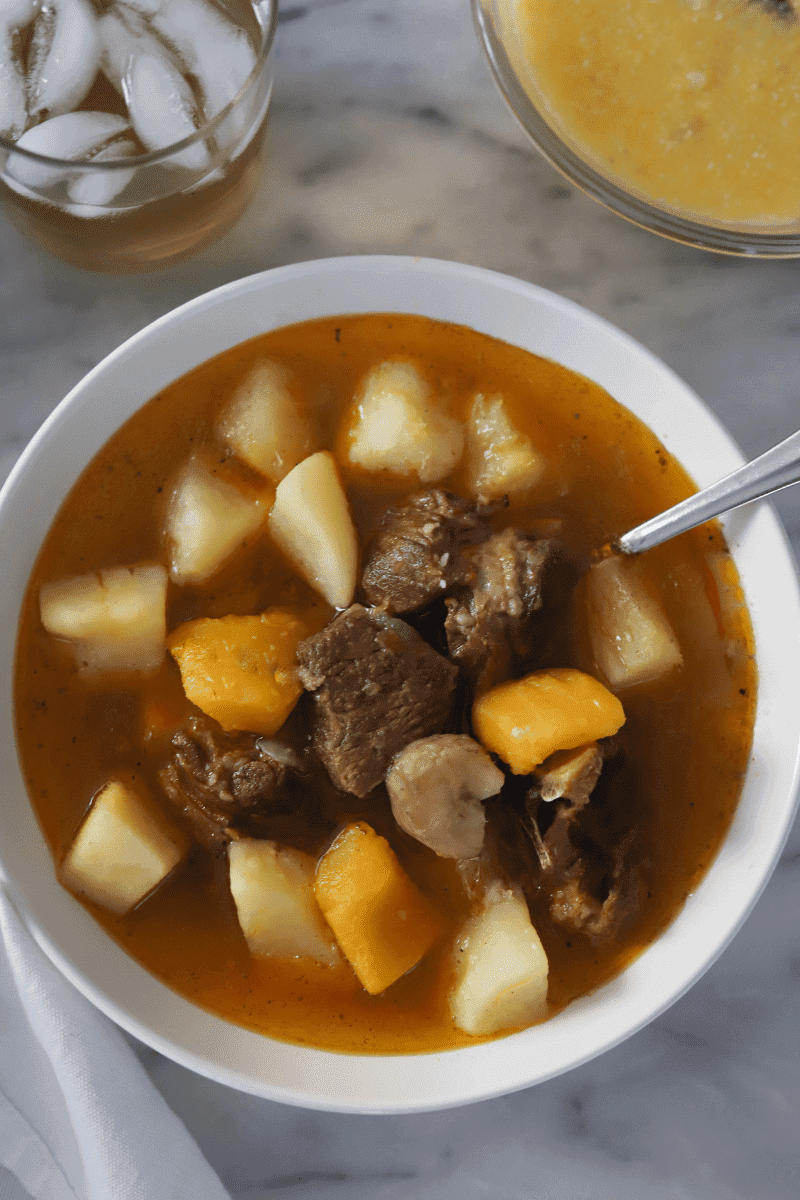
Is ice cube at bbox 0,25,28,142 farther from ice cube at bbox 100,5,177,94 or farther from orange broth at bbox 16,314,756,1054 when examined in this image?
orange broth at bbox 16,314,756,1054

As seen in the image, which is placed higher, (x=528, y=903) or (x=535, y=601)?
(x=535, y=601)

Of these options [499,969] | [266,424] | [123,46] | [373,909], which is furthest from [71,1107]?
[123,46]

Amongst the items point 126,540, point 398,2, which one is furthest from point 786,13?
point 126,540

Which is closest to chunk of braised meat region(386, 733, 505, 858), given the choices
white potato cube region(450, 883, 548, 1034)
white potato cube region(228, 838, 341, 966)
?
white potato cube region(450, 883, 548, 1034)

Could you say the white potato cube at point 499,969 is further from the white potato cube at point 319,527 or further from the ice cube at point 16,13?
the ice cube at point 16,13

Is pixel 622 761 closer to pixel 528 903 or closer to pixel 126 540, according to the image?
pixel 528 903
